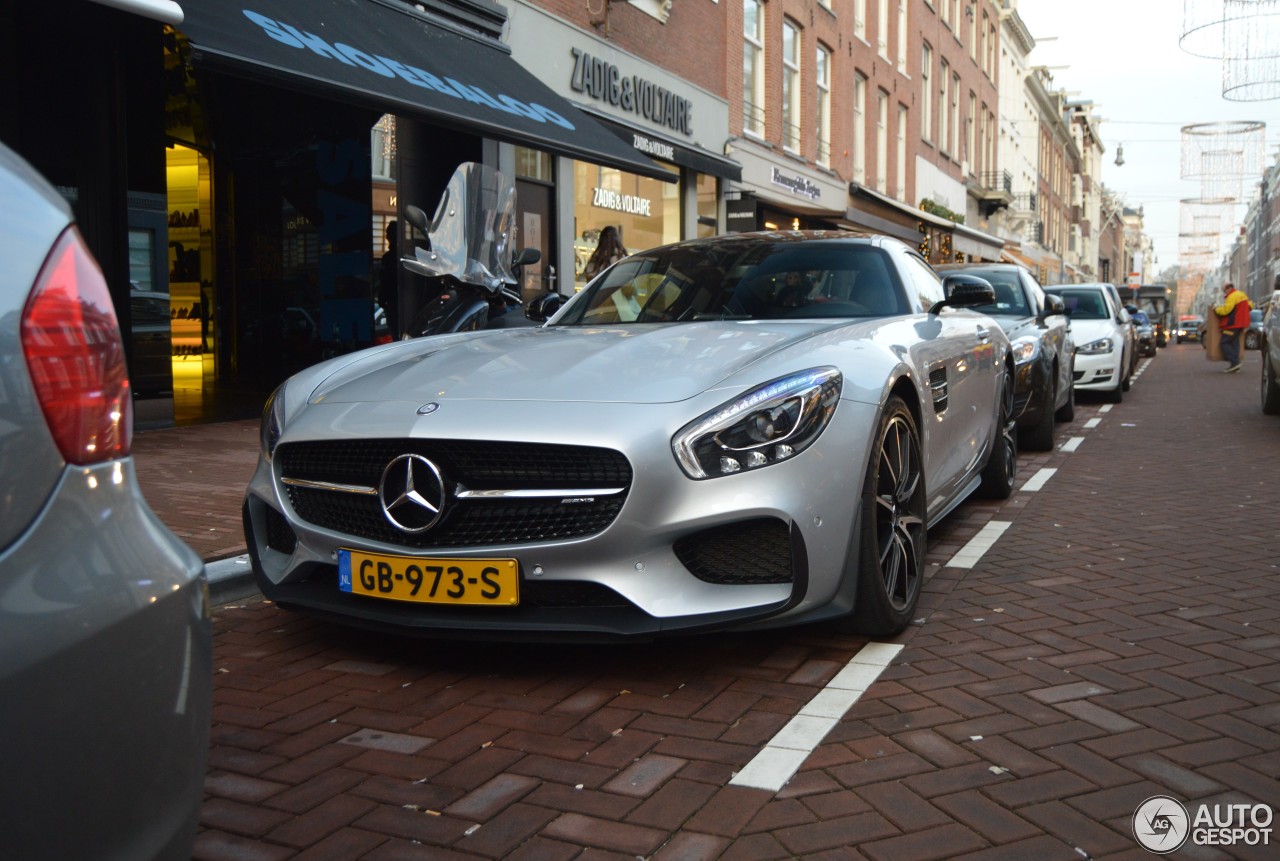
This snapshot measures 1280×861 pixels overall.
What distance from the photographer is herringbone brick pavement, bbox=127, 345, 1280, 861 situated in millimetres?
2500

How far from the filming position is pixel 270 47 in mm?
7805

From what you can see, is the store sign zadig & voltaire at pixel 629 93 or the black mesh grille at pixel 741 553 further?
the store sign zadig & voltaire at pixel 629 93

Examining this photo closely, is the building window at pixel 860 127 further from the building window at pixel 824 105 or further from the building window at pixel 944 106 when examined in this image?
the building window at pixel 944 106

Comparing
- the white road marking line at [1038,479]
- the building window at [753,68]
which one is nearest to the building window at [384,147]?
the white road marking line at [1038,479]

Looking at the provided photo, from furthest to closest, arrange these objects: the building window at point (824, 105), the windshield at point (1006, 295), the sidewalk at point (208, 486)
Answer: the building window at point (824, 105)
the windshield at point (1006, 295)
the sidewalk at point (208, 486)

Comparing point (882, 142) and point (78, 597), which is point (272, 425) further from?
point (882, 142)

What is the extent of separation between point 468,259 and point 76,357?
6.84 meters

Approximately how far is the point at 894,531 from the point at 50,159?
7684 millimetres

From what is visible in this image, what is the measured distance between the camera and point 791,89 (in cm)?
2238

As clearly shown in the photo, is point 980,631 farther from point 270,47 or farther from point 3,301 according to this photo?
point 270,47

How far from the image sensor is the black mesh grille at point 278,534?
3.71 metres

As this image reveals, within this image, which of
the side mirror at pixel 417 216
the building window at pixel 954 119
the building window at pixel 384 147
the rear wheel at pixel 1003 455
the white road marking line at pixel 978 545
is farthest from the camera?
the building window at pixel 954 119

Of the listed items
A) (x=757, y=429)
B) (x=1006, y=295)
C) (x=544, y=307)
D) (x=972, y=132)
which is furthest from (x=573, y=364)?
(x=972, y=132)
